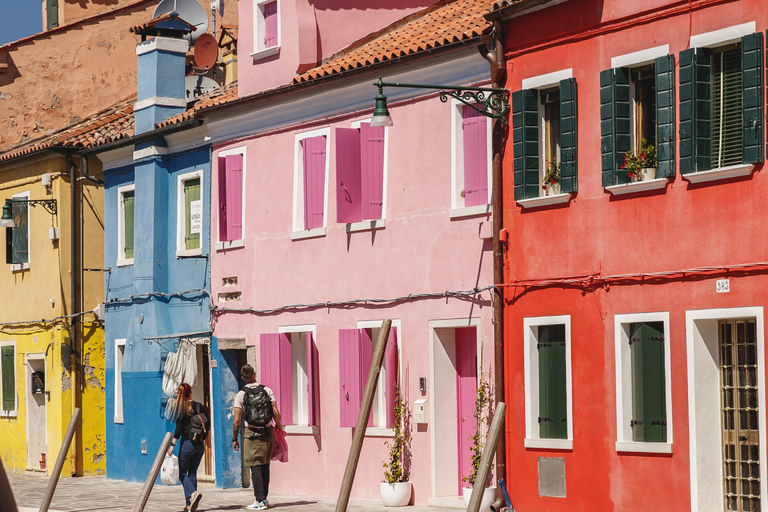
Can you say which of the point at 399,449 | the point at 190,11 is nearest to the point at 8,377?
the point at 190,11

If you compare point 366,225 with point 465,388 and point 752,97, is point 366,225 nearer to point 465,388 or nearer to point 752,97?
point 465,388

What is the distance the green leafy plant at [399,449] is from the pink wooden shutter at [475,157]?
120 inches

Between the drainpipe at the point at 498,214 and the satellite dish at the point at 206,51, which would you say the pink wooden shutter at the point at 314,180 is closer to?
the drainpipe at the point at 498,214

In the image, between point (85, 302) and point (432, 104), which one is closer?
point (432, 104)

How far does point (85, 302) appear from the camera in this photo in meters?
27.7

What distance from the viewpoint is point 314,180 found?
20.4 meters

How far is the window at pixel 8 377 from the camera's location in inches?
1160

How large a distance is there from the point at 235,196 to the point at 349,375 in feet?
15.2

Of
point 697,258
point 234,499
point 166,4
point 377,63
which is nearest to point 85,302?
point 166,4

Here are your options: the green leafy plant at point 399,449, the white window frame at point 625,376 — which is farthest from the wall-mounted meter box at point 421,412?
the white window frame at point 625,376

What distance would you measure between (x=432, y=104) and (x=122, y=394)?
433 inches

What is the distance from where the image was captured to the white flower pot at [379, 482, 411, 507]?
17.8m

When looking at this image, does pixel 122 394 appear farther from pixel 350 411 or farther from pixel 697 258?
pixel 697 258

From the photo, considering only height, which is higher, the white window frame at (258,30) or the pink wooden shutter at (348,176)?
the white window frame at (258,30)
